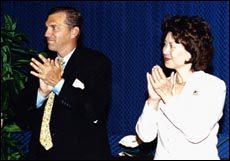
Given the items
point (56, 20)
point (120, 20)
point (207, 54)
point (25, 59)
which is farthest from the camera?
point (120, 20)

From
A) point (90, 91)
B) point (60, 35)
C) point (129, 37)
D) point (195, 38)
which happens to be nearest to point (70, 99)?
point (90, 91)

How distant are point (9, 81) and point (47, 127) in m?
1.02

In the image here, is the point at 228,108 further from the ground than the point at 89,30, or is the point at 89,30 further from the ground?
the point at 89,30

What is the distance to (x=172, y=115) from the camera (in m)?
2.49

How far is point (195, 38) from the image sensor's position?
268 centimetres

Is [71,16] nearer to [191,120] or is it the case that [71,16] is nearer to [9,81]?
[9,81]

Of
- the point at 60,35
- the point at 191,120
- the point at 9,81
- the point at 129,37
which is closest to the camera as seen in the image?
the point at 191,120

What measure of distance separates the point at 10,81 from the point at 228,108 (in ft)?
5.44

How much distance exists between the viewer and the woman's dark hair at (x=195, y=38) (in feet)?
8.80

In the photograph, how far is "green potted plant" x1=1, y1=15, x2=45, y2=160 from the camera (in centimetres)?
405

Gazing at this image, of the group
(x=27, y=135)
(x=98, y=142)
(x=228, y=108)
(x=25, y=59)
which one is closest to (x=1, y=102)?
(x=25, y=59)

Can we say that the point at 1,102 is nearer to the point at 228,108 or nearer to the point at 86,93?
the point at 86,93

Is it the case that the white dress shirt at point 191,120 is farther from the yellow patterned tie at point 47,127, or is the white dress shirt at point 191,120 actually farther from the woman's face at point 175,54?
the yellow patterned tie at point 47,127

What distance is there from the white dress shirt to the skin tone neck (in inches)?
33.8
